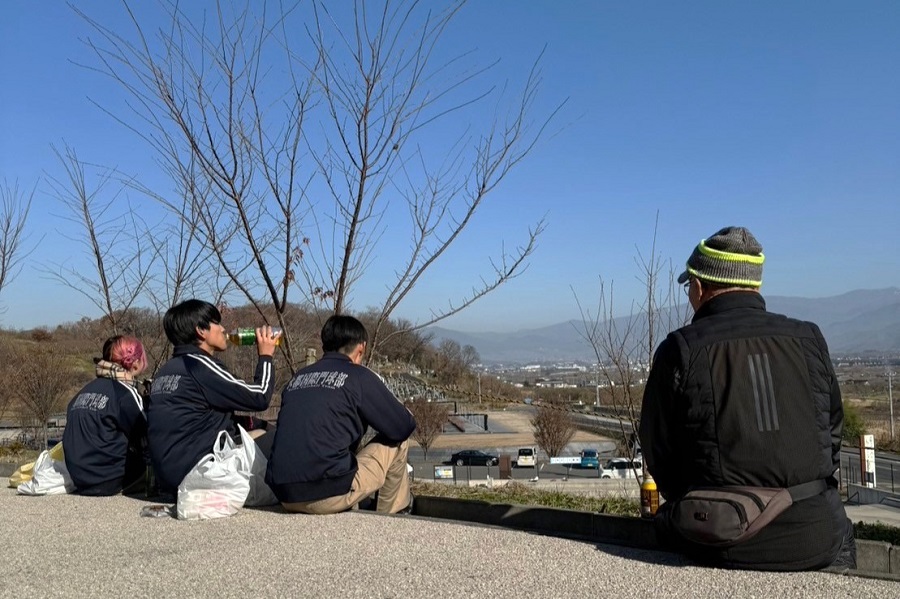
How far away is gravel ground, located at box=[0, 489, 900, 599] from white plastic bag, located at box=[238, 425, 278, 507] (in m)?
0.26

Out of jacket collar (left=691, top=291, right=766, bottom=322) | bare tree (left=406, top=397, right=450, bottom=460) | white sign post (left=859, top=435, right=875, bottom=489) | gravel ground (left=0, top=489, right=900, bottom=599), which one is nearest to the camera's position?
gravel ground (left=0, top=489, right=900, bottom=599)

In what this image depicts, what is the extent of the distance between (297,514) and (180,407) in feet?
3.43

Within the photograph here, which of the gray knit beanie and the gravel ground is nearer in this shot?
the gravel ground

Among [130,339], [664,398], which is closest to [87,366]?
[130,339]

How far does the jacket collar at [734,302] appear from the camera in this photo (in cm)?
313

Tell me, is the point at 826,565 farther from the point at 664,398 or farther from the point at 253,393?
the point at 253,393

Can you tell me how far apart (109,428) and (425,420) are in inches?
1260

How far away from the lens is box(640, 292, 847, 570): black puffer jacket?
2883 mm

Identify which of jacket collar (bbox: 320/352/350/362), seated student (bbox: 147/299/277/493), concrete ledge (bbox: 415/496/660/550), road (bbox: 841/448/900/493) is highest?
jacket collar (bbox: 320/352/350/362)

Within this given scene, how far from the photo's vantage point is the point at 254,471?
4844 millimetres

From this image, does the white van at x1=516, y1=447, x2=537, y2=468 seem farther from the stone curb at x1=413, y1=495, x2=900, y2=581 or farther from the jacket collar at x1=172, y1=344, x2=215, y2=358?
the jacket collar at x1=172, y1=344, x2=215, y2=358

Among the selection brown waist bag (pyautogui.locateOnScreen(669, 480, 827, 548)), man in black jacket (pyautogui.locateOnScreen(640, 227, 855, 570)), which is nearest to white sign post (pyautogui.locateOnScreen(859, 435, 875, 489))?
man in black jacket (pyautogui.locateOnScreen(640, 227, 855, 570))

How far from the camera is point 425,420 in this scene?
37.2 meters

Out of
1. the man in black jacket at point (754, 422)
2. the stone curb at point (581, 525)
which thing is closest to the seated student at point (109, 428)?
the stone curb at point (581, 525)
